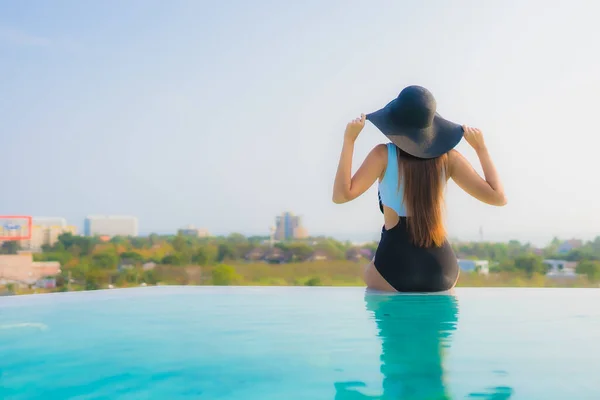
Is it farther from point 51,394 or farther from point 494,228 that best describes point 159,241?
point 51,394

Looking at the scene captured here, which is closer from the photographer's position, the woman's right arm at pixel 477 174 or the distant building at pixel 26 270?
the woman's right arm at pixel 477 174

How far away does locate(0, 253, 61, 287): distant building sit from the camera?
39.9 meters

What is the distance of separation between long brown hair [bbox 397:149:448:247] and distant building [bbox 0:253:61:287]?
39.9m

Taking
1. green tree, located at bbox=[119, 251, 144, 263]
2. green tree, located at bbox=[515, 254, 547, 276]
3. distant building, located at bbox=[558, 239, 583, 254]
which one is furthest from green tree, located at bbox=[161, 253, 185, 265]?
distant building, located at bbox=[558, 239, 583, 254]

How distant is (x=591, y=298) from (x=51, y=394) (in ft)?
10.7

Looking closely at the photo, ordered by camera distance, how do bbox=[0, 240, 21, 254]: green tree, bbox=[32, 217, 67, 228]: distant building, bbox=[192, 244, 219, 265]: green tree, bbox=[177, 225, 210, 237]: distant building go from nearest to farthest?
bbox=[0, 240, 21, 254]: green tree, bbox=[192, 244, 219, 265]: green tree, bbox=[177, 225, 210, 237]: distant building, bbox=[32, 217, 67, 228]: distant building

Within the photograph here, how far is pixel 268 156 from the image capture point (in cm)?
6206

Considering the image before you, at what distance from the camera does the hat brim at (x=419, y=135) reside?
250cm

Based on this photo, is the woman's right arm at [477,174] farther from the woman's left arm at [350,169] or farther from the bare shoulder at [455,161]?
the woman's left arm at [350,169]

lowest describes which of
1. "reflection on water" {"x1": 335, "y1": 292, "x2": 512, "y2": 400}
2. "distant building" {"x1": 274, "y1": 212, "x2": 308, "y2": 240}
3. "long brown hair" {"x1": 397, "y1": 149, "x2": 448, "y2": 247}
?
"reflection on water" {"x1": 335, "y1": 292, "x2": 512, "y2": 400}

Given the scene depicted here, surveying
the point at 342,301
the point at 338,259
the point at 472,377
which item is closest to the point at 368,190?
the point at 342,301

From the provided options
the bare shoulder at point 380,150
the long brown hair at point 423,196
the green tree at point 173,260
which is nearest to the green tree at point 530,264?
the green tree at point 173,260

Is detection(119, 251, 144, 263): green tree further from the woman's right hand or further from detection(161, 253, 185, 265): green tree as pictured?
the woman's right hand

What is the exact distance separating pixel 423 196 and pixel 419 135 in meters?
0.28
